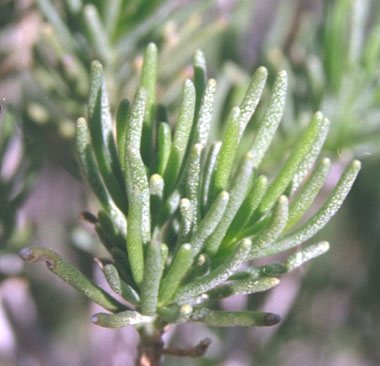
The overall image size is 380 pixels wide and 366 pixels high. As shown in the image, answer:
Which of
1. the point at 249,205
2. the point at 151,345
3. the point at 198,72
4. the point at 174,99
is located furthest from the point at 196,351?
the point at 174,99

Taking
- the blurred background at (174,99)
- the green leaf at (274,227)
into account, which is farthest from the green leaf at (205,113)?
the blurred background at (174,99)

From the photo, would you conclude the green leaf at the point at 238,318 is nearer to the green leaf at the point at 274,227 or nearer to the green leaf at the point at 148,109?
the green leaf at the point at 274,227

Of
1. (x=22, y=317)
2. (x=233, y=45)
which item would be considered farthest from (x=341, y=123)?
(x=22, y=317)

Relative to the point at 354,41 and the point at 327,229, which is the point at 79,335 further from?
the point at 354,41

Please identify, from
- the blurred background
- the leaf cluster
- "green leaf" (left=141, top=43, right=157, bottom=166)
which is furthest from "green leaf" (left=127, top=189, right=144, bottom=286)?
the blurred background

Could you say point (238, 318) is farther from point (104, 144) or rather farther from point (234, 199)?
point (104, 144)

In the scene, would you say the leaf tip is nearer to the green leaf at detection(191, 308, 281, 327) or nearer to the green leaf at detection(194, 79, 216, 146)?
the green leaf at detection(191, 308, 281, 327)
